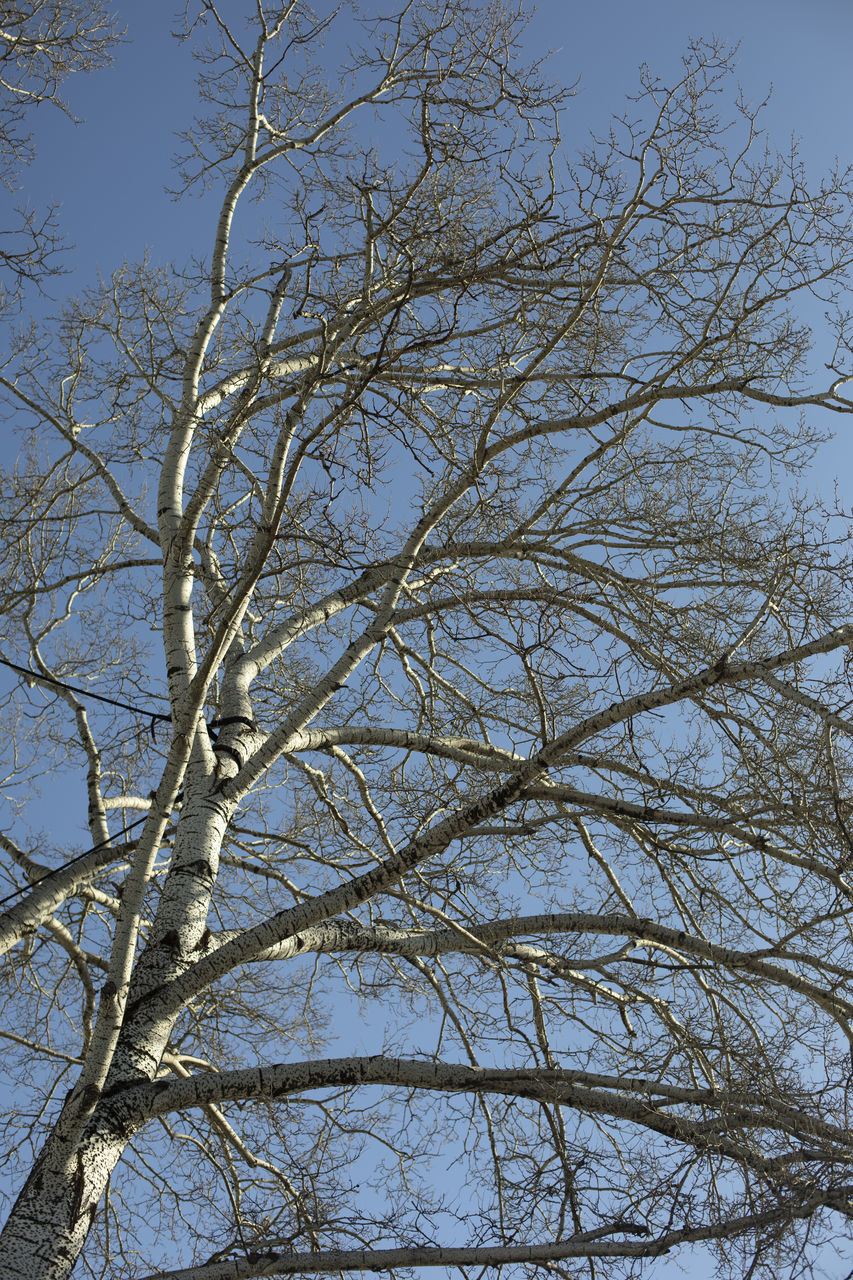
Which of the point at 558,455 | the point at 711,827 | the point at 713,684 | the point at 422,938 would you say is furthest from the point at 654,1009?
the point at 558,455

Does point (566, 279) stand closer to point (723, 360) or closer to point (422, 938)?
point (723, 360)

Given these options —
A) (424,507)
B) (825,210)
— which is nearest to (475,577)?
(424,507)

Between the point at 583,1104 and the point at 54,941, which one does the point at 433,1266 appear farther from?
the point at 54,941

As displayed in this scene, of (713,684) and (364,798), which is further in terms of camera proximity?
(364,798)

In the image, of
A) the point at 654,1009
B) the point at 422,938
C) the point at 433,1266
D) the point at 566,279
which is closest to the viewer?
the point at 433,1266

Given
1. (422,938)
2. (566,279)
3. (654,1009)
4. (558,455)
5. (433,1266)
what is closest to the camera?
(433,1266)

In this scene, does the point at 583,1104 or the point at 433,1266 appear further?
the point at 583,1104

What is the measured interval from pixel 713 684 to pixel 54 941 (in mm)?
4737

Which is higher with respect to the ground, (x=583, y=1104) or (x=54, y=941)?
(x=54, y=941)

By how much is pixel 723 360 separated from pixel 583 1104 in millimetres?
4070

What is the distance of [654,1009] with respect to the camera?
21.4 feet

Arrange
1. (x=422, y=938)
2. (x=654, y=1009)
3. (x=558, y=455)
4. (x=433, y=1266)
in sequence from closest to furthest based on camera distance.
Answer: (x=433, y=1266) < (x=422, y=938) < (x=654, y=1009) < (x=558, y=455)

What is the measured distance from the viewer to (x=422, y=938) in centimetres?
528

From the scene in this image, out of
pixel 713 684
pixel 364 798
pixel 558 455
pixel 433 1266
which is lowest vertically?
pixel 433 1266
